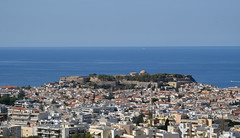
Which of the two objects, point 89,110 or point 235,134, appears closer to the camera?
point 235,134

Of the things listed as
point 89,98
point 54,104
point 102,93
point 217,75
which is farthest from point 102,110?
point 217,75

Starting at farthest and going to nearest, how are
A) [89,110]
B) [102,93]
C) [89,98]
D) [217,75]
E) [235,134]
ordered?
[217,75], [102,93], [89,98], [89,110], [235,134]

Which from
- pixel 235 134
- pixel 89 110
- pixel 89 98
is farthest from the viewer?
pixel 89 98

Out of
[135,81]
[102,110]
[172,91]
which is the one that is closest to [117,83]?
[135,81]

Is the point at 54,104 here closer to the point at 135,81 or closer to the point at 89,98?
the point at 89,98

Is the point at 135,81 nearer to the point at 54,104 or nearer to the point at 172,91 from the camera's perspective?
the point at 172,91

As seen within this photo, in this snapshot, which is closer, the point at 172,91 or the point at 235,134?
the point at 235,134

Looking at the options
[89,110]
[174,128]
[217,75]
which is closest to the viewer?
[174,128]

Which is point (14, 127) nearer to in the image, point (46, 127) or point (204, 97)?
point (46, 127)

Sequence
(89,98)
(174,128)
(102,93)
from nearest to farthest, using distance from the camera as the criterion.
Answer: (174,128)
(89,98)
(102,93)
